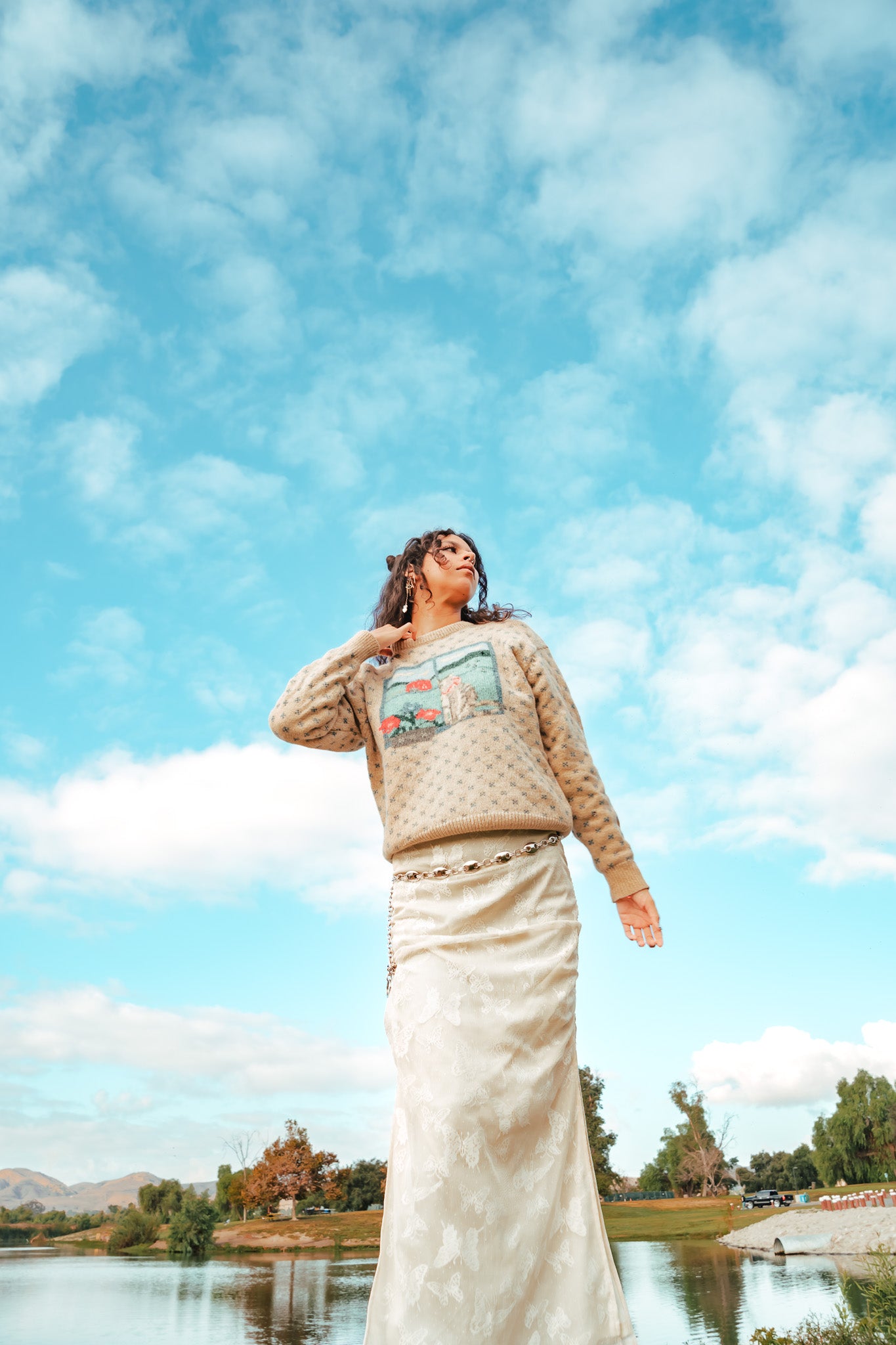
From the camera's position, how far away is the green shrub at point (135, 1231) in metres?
10.7

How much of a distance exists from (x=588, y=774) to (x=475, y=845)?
1.64 ft

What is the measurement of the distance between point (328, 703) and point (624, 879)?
102cm

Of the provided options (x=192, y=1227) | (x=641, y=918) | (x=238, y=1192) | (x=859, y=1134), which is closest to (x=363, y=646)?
(x=641, y=918)

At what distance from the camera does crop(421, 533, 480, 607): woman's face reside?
293cm

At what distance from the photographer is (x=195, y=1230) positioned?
10.1 m

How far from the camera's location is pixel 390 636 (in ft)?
9.09

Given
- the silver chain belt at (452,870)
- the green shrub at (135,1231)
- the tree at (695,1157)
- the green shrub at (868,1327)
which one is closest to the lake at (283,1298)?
the green shrub at (868,1327)

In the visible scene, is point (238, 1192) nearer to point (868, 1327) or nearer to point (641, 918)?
point (868, 1327)

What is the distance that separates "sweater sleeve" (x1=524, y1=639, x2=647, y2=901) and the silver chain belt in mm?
187

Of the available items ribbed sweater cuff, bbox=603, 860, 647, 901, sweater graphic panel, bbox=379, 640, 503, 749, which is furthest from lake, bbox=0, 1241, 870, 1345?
sweater graphic panel, bbox=379, 640, 503, 749

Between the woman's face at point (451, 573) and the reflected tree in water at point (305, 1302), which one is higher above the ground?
the woman's face at point (451, 573)

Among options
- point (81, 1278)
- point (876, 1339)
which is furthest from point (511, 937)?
point (81, 1278)

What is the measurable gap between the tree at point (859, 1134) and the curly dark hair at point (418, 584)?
33.9m

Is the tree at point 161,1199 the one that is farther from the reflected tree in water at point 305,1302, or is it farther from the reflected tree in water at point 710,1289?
the reflected tree in water at point 710,1289
